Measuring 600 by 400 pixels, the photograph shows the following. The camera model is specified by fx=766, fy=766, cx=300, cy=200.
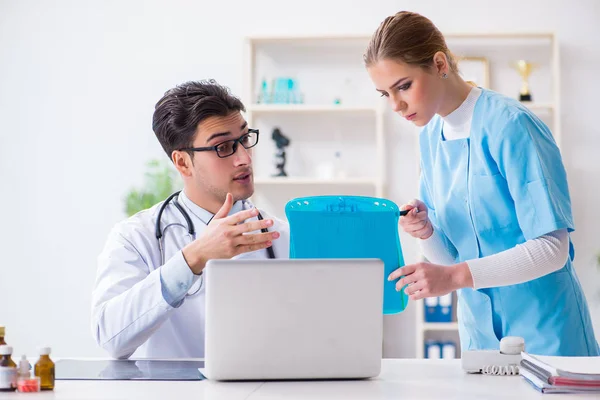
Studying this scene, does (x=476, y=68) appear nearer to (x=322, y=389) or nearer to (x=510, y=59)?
(x=510, y=59)

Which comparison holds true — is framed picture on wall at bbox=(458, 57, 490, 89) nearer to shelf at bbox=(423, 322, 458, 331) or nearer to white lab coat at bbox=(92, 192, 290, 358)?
shelf at bbox=(423, 322, 458, 331)

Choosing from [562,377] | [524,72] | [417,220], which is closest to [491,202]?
[417,220]

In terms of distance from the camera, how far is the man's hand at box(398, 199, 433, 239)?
6.29 feet

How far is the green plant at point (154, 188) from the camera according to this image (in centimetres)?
423

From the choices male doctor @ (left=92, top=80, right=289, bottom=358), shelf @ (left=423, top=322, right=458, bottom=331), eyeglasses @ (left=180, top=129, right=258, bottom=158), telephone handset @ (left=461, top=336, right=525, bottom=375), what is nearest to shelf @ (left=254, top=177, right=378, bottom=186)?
shelf @ (left=423, top=322, right=458, bottom=331)

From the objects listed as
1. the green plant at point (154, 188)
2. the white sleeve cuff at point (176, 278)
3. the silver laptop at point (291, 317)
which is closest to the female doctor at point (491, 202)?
the silver laptop at point (291, 317)

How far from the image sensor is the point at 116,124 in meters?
4.39

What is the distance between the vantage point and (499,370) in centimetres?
144

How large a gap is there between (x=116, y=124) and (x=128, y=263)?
2674 mm

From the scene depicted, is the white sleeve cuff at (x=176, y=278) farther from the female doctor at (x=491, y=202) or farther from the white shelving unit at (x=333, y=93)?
the white shelving unit at (x=333, y=93)

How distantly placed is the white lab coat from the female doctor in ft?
1.60

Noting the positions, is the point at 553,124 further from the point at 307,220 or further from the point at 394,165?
the point at 307,220

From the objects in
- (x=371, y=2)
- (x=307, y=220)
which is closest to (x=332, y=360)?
(x=307, y=220)

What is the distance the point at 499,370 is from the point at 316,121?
116 inches
